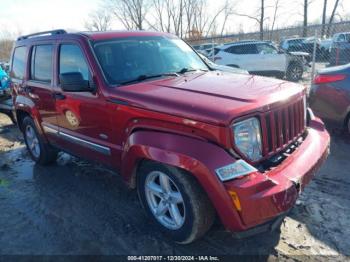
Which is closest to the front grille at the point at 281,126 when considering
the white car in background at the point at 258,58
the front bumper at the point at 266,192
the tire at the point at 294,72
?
the front bumper at the point at 266,192

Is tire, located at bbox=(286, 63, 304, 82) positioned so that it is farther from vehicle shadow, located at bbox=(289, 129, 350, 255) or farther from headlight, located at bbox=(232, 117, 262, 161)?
headlight, located at bbox=(232, 117, 262, 161)

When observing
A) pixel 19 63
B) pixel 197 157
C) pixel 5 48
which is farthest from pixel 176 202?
pixel 5 48

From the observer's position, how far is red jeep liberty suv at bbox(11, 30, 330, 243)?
2.55m

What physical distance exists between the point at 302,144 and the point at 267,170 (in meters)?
0.74

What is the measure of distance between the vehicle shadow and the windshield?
6.71 ft

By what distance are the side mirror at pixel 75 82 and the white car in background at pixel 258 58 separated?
10.4m

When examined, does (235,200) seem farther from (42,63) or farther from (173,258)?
(42,63)

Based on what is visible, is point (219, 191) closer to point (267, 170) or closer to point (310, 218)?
point (267, 170)

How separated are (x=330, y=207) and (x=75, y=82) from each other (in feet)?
9.94

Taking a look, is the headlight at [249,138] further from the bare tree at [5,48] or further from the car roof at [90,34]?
the bare tree at [5,48]

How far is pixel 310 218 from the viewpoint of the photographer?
11.3 feet

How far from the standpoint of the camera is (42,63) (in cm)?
468

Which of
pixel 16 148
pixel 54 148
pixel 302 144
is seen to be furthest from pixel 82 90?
pixel 16 148

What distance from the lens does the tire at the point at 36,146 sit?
5219 millimetres
